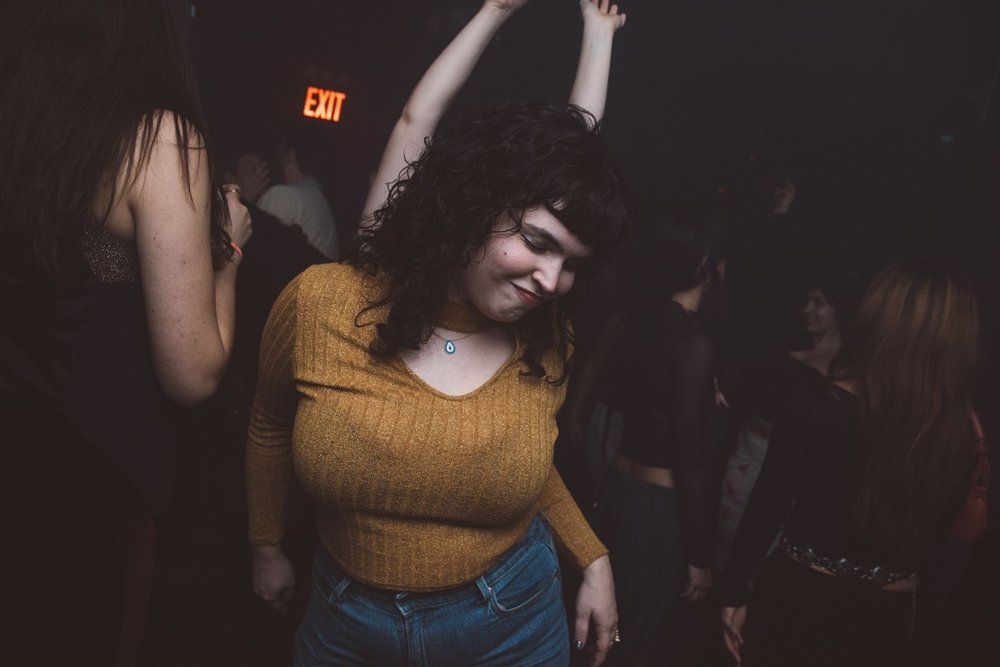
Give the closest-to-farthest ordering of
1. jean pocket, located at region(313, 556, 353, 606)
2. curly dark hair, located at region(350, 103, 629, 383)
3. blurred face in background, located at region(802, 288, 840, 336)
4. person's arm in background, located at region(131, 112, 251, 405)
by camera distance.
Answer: person's arm in background, located at region(131, 112, 251, 405) → curly dark hair, located at region(350, 103, 629, 383) → jean pocket, located at region(313, 556, 353, 606) → blurred face in background, located at region(802, 288, 840, 336)

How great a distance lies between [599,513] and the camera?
2512mm

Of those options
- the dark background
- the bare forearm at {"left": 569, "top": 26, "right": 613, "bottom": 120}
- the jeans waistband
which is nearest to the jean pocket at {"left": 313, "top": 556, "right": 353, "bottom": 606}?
the jeans waistband

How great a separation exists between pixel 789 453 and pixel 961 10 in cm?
360

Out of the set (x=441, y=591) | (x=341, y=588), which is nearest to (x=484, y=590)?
(x=441, y=591)

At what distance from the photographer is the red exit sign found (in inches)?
259

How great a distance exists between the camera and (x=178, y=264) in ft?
3.52

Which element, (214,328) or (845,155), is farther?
(845,155)

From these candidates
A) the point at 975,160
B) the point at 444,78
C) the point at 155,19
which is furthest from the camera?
the point at 975,160

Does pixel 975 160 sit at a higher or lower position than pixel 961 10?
lower

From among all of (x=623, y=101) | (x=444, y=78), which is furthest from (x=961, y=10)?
(x=444, y=78)

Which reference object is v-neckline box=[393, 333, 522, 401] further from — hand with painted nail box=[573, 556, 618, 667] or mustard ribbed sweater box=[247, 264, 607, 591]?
hand with painted nail box=[573, 556, 618, 667]

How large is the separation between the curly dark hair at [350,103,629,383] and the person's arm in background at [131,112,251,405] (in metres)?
0.27

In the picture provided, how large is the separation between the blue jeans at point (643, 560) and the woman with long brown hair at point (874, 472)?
14.1 inches

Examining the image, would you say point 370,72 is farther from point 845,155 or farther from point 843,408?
point 843,408
